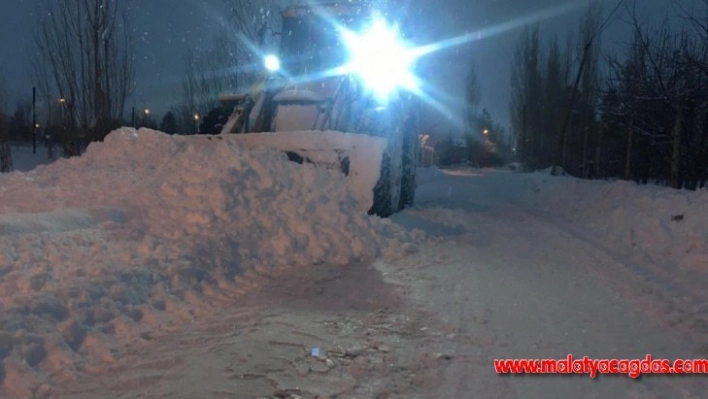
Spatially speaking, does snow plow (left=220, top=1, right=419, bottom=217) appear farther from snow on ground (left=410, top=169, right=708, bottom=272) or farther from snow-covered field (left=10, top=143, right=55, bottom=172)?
snow-covered field (left=10, top=143, right=55, bottom=172)

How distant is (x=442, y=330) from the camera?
458 centimetres

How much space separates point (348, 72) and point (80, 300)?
720 cm

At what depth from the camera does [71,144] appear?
17.9m

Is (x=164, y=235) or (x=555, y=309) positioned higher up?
(x=164, y=235)

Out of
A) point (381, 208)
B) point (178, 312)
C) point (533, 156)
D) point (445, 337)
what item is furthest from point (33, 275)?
point (533, 156)

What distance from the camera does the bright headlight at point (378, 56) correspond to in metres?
10.9

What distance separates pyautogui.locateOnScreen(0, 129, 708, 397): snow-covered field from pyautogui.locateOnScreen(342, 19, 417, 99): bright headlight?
Answer: 8.43ft

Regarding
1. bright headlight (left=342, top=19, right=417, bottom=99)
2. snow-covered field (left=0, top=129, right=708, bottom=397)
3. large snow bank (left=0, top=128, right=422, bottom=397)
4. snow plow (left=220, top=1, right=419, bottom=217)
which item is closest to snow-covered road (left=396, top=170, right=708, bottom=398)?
snow-covered field (left=0, top=129, right=708, bottom=397)

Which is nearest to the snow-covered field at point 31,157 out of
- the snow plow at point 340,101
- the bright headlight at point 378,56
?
the snow plow at point 340,101

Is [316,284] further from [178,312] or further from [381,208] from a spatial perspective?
[381,208]

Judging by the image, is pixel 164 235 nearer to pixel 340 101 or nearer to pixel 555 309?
pixel 555 309

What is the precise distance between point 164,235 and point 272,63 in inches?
252

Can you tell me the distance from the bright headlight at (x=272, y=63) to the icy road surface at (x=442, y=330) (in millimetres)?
5486

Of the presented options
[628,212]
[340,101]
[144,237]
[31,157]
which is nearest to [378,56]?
[340,101]
